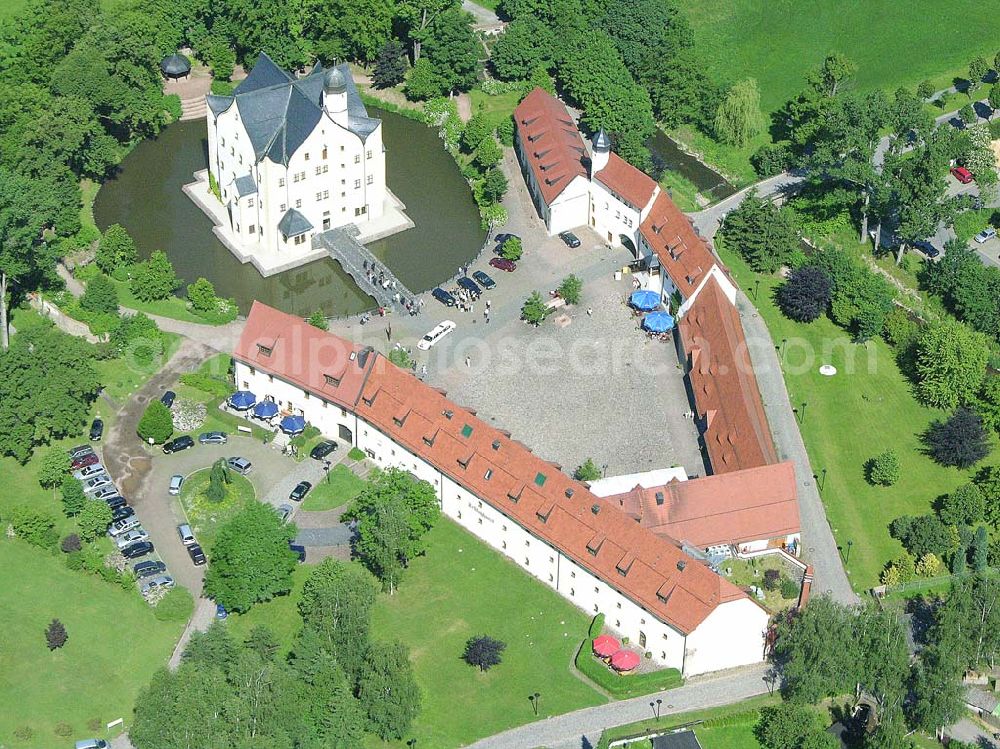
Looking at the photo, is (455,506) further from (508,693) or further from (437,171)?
(437,171)

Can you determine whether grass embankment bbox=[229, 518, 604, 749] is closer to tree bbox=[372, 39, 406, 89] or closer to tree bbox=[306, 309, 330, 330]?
tree bbox=[306, 309, 330, 330]

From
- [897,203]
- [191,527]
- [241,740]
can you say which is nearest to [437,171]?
[897,203]

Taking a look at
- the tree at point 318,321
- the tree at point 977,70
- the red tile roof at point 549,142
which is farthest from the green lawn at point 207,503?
the tree at point 977,70

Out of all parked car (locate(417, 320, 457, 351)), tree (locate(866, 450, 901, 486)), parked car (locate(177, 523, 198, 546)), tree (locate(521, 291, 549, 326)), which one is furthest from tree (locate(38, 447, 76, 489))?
tree (locate(866, 450, 901, 486))

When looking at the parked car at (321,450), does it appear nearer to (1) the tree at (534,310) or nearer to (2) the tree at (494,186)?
(1) the tree at (534,310)

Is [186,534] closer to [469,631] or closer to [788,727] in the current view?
[469,631]
